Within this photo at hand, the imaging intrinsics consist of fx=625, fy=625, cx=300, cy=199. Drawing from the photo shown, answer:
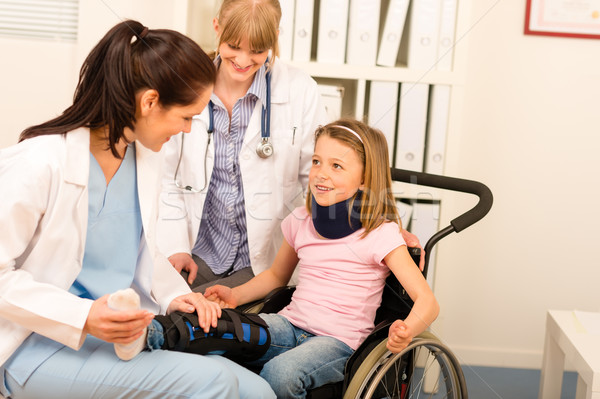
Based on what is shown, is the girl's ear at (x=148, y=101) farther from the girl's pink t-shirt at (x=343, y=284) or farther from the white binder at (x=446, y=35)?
the white binder at (x=446, y=35)

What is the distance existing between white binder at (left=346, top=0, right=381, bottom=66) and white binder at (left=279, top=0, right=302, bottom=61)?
0.61ft

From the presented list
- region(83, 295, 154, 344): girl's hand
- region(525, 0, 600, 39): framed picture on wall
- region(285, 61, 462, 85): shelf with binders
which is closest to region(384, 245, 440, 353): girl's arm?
region(83, 295, 154, 344): girl's hand

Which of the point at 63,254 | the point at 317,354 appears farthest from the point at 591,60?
the point at 63,254

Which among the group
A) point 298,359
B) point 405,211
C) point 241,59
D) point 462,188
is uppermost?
point 241,59

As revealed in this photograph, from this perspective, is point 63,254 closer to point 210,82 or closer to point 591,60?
point 210,82

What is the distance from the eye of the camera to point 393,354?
50.7 inches

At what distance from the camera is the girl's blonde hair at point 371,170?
150cm

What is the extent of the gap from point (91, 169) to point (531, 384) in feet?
5.98

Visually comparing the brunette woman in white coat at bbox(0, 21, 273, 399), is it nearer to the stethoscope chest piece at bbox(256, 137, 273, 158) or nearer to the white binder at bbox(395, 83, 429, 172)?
the stethoscope chest piece at bbox(256, 137, 273, 158)

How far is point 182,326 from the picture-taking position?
47.7 inches

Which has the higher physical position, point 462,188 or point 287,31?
point 287,31

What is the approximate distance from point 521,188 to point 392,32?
2.71 feet

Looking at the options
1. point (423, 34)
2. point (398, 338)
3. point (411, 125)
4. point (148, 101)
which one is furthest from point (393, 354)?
point (423, 34)

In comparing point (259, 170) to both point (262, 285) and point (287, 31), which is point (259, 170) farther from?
point (287, 31)
